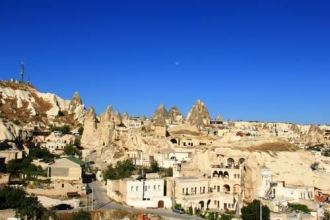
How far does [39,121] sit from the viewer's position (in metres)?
102

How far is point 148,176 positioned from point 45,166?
48.3ft

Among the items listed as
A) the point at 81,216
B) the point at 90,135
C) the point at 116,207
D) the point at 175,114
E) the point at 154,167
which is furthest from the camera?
the point at 175,114

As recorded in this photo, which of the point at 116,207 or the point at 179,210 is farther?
the point at 116,207

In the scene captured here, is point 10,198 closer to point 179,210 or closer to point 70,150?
point 179,210

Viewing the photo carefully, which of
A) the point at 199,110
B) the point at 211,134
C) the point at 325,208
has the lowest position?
the point at 325,208

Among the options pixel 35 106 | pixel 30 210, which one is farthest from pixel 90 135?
pixel 30 210

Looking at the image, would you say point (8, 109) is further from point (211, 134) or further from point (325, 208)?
point (325, 208)

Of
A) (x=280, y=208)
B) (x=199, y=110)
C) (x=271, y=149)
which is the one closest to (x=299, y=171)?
(x=271, y=149)

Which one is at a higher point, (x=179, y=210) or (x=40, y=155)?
(x=40, y=155)

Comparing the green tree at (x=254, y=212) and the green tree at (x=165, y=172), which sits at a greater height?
the green tree at (x=165, y=172)

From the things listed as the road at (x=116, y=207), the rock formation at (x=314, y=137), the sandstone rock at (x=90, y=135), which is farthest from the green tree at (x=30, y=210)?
the rock formation at (x=314, y=137)

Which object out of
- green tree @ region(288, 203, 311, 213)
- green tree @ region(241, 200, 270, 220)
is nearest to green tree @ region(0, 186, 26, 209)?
green tree @ region(241, 200, 270, 220)

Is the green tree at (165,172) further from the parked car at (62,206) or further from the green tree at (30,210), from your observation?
the green tree at (30,210)

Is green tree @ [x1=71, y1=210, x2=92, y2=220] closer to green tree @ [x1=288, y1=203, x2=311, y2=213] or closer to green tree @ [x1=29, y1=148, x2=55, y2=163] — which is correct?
green tree @ [x1=288, y1=203, x2=311, y2=213]
